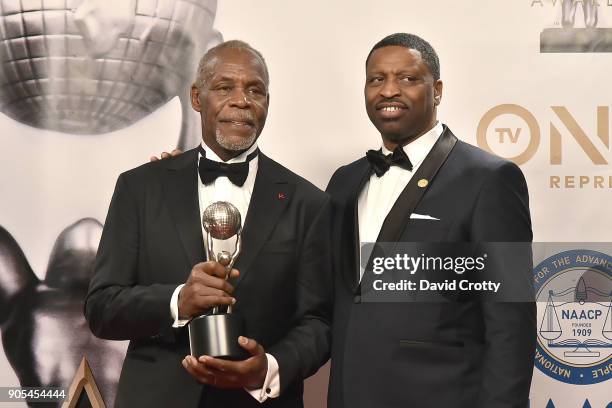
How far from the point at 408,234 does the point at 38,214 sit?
1541 millimetres

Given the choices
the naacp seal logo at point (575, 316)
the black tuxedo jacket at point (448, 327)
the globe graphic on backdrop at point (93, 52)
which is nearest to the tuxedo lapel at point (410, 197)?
the black tuxedo jacket at point (448, 327)

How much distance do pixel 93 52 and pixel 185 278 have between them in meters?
1.29

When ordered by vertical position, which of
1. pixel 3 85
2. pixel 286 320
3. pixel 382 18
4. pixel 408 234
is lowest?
pixel 286 320

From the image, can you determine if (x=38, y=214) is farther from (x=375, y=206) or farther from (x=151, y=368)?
(x=375, y=206)

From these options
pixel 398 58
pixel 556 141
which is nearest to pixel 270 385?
pixel 398 58

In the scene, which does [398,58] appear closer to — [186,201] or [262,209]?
[262,209]

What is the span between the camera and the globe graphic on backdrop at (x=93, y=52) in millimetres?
3035

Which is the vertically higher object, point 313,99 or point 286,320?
point 313,99

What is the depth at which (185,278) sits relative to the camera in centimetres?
217

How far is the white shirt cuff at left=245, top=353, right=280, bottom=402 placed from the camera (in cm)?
206

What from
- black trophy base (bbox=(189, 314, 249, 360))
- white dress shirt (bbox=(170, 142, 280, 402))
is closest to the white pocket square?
white dress shirt (bbox=(170, 142, 280, 402))

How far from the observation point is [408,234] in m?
2.33

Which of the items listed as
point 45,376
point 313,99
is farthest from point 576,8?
point 45,376

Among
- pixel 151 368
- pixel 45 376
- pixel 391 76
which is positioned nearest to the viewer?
pixel 151 368
